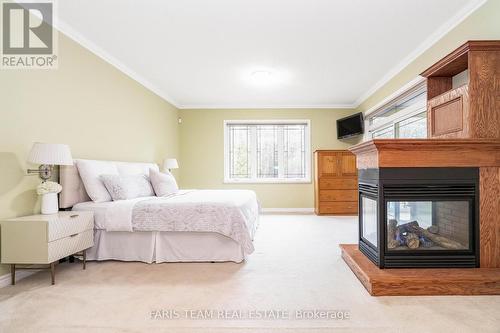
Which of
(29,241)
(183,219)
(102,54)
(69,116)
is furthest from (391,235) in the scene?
(102,54)

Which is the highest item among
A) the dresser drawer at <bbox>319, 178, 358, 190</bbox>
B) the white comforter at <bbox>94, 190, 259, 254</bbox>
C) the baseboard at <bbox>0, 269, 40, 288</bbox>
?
the dresser drawer at <bbox>319, 178, 358, 190</bbox>

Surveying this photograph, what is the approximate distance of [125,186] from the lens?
327 centimetres

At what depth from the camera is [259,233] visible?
4.21 meters

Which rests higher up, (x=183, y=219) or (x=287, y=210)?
(x=183, y=219)

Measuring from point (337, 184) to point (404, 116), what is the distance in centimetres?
208

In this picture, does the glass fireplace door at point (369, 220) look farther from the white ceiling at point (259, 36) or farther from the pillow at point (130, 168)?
the pillow at point (130, 168)

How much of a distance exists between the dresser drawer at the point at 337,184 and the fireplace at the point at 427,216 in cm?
348

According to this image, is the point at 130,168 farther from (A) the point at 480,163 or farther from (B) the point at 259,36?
(A) the point at 480,163

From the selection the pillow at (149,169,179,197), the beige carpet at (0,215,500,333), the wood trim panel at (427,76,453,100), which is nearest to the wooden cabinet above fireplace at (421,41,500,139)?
the wood trim panel at (427,76,453,100)

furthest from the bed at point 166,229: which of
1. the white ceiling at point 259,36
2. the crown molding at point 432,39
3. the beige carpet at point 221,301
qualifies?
the crown molding at point 432,39

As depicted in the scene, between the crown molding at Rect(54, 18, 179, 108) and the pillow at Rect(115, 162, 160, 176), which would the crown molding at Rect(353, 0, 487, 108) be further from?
the pillow at Rect(115, 162, 160, 176)

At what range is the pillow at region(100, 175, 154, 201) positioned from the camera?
3.17m

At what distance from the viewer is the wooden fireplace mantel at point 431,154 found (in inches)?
87.4

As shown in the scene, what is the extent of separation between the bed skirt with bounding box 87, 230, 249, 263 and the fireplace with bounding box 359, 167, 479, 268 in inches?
56.1
